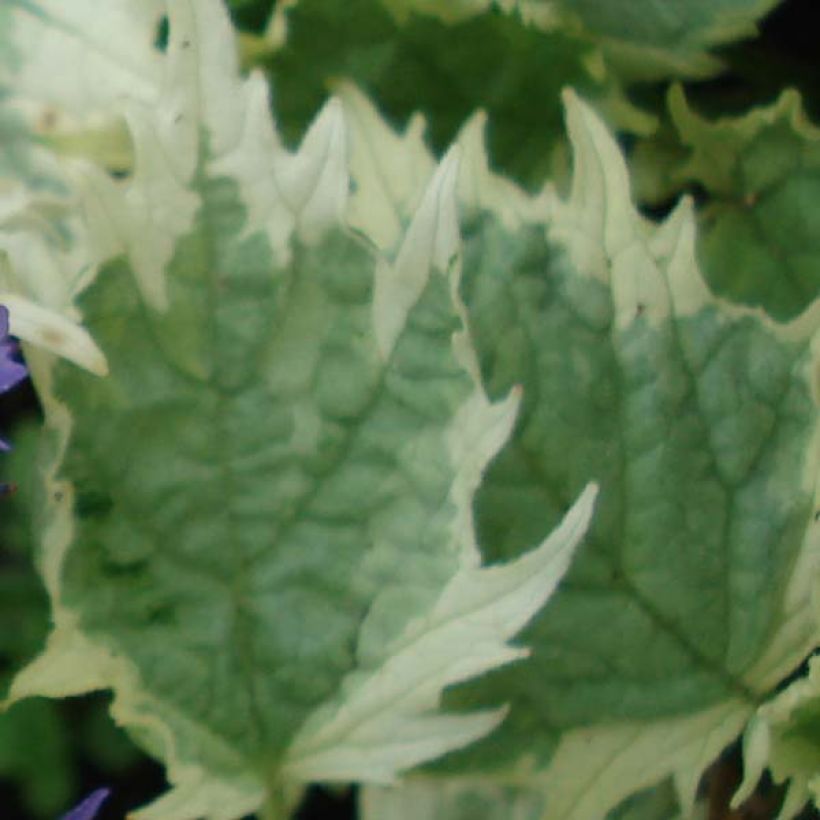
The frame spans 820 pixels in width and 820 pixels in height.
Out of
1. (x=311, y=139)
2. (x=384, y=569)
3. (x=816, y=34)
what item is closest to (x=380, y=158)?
(x=311, y=139)

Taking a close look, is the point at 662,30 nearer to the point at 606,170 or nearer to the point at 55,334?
the point at 606,170

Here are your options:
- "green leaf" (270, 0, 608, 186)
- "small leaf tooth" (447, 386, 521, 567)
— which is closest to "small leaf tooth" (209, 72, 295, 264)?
"small leaf tooth" (447, 386, 521, 567)

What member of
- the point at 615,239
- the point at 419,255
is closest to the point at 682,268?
the point at 615,239

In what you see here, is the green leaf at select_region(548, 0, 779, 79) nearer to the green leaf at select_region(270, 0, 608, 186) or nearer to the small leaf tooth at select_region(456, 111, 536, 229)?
the green leaf at select_region(270, 0, 608, 186)

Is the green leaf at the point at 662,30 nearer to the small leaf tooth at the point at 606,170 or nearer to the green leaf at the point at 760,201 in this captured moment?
the green leaf at the point at 760,201

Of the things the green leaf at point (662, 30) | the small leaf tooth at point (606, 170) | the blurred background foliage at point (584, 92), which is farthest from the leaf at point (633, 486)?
the green leaf at point (662, 30)

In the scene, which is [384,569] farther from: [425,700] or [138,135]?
[138,135]
